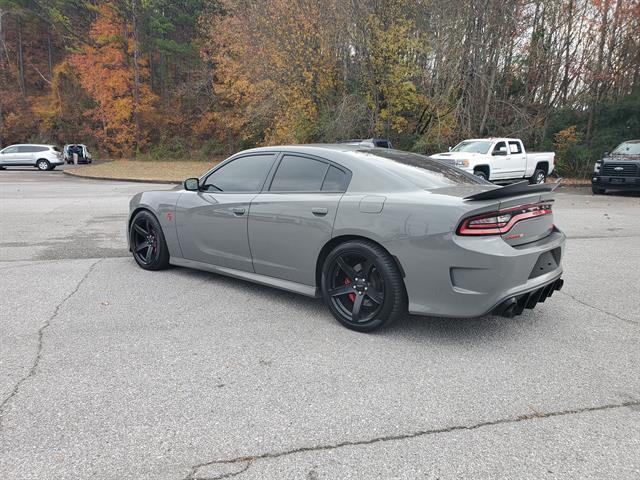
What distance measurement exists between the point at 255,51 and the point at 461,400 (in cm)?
2511

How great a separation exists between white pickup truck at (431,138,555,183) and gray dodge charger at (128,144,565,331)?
11902 millimetres

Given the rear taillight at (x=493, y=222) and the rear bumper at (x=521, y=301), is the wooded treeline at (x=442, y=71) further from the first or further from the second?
the rear taillight at (x=493, y=222)

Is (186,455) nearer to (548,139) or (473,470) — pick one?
(473,470)

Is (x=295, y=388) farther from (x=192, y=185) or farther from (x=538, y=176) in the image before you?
(x=538, y=176)

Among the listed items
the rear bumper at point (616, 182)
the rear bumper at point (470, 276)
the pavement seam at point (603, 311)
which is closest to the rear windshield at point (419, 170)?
the rear bumper at point (470, 276)

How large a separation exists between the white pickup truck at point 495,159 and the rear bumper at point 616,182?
233cm

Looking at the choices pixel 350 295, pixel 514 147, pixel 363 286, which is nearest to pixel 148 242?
pixel 350 295

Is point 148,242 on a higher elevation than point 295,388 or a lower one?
higher

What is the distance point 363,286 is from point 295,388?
3.73 ft

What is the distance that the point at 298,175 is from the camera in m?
4.29

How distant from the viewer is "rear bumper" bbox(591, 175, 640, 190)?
598 inches

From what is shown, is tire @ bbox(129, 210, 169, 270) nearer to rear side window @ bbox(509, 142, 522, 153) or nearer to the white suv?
rear side window @ bbox(509, 142, 522, 153)

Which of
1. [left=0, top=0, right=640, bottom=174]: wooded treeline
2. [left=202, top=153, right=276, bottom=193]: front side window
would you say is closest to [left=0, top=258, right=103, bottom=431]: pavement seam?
[left=202, top=153, right=276, bottom=193]: front side window

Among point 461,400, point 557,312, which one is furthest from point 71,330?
point 557,312
